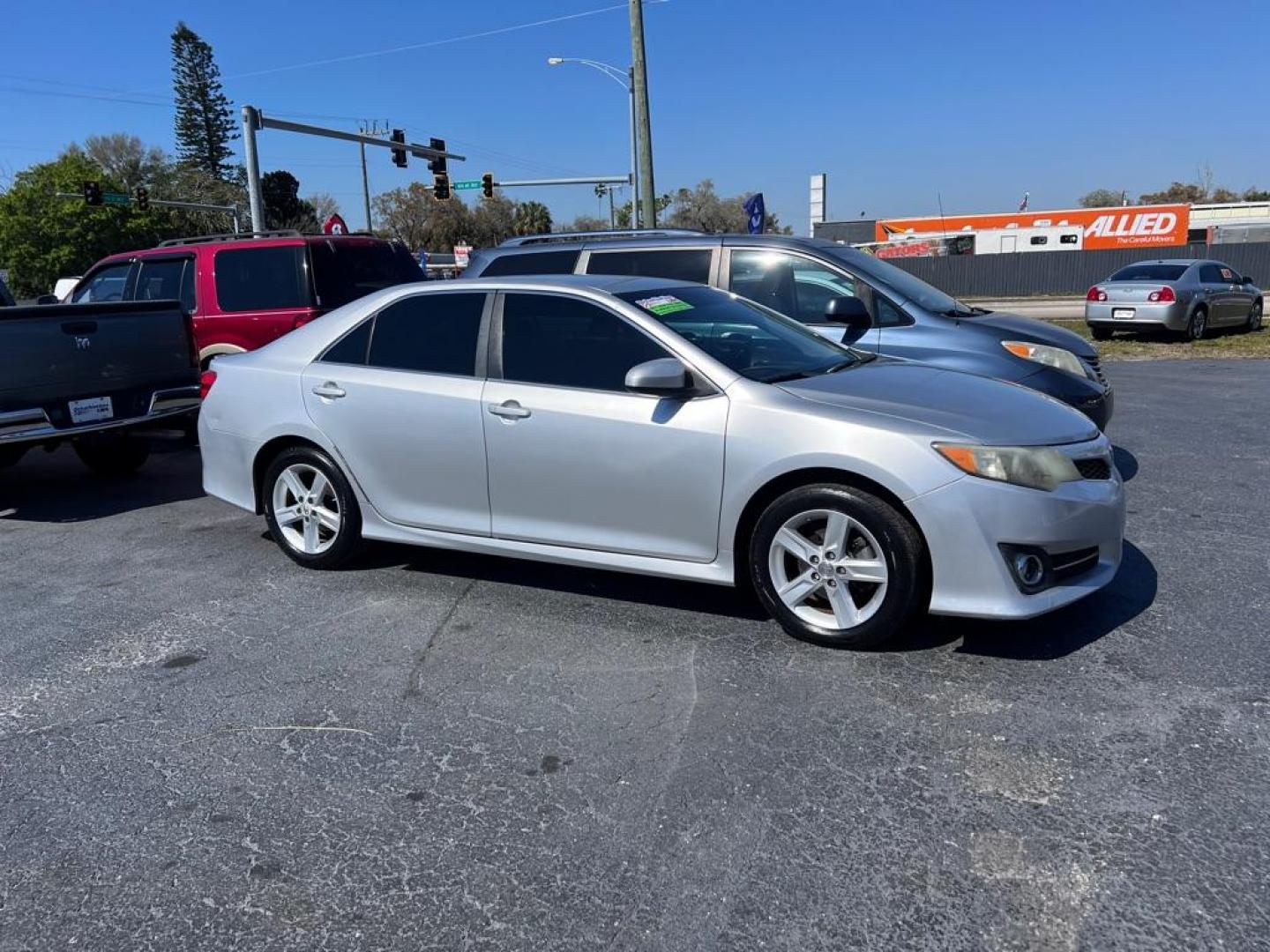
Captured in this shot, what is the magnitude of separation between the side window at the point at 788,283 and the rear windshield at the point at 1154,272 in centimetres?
1258

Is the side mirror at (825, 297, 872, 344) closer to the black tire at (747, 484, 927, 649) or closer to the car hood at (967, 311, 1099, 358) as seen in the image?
the car hood at (967, 311, 1099, 358)

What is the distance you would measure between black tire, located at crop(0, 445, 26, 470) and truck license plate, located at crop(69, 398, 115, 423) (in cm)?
57

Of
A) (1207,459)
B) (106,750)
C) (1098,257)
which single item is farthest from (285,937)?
(1098,257)

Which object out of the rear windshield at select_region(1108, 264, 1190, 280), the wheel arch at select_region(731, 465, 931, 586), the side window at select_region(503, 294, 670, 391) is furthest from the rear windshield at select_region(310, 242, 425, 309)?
the rear windshield at select_region(1108, 264, 1190, 280)

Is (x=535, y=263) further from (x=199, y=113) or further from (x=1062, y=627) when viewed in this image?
(x=199, y=113)

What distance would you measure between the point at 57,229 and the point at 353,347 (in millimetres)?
71828

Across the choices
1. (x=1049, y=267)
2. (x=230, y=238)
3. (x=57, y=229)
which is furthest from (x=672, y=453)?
(x=57, y=229)

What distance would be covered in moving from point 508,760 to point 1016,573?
2050 millimetres

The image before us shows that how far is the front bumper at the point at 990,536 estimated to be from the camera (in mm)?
3836

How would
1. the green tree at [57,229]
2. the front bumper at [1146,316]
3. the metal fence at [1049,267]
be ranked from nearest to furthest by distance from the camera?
the front bumper at [1146,316], the metal fence at [1049,267], the green tree at [57,229]

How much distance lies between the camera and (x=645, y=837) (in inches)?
116

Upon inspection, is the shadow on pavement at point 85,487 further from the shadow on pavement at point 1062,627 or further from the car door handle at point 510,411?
the shadow on pavement at point 1062,627

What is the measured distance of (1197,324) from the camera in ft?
56.7

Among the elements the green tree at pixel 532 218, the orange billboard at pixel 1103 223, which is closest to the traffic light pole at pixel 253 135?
the orange billboard at pixel 1103 223
